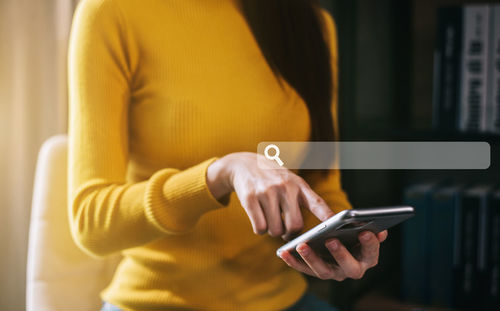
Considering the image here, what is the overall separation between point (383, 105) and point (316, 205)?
23 cm

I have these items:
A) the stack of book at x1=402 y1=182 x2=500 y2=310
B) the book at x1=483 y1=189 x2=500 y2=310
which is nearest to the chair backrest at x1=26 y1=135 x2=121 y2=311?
the stack of book at x1=402 y1=182 x2=500 y2=310

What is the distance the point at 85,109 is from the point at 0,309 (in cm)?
32

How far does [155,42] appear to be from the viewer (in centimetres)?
45

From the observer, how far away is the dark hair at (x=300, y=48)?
1.56 feet

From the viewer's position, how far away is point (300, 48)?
49 centimetres

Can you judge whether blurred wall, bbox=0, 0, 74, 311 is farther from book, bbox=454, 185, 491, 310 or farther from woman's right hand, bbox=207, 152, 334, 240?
book, bbox=454, 185, 491, 310

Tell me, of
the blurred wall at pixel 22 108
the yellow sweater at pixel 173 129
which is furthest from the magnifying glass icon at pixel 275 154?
the blurred wall at pixel 22 108

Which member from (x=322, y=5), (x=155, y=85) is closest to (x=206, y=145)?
(x=155, y=85)

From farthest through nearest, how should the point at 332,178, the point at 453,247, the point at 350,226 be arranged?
the point at 453,247 < the point at 332,178 < the point at 350,226

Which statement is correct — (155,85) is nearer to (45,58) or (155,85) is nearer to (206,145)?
(206,145)

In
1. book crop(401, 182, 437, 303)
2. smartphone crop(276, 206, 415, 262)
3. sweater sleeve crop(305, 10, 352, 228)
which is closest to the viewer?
smartphone crop(276, 206, 415, 262)

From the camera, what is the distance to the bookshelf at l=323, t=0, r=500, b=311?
52 centimetres

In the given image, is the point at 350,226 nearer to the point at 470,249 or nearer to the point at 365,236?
the point at 365,236

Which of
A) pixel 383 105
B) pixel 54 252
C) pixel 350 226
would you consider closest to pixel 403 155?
pixel 383 105
